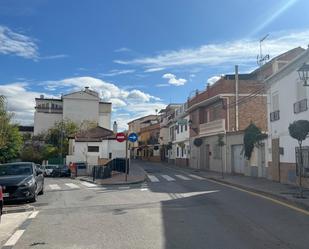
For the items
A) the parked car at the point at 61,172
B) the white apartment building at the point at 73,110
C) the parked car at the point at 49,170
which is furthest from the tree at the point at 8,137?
the white apartment building at the point at 73,110

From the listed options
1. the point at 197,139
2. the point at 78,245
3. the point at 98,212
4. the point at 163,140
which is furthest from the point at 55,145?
the point at 78,245

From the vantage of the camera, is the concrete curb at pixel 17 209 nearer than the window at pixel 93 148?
Yes

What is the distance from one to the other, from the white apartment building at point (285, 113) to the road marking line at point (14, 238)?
1428 centimetres

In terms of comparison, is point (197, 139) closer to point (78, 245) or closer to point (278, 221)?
point (278, 221)

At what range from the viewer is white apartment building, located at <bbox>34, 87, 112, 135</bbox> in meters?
78.9

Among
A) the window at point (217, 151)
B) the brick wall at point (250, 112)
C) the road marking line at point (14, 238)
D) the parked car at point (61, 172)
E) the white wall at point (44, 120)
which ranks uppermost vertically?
the white wall at point (44, 120)

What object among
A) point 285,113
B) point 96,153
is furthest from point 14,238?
point 96,153

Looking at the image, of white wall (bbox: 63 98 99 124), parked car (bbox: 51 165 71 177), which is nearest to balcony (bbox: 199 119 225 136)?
parked car (bbox: 51 165 71 177)

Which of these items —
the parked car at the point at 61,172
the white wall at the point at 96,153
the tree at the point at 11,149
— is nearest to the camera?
the parked car at the point at 61,172

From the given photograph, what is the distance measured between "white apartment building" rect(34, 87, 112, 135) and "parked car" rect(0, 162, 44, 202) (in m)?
59.6

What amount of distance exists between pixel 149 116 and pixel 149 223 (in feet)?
310

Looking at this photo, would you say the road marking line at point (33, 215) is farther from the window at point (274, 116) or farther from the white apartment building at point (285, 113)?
the window at point (274, 116)

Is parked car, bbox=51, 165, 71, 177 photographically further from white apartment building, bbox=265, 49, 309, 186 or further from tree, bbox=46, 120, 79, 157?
tree, bbox=46, 120, 79, 157

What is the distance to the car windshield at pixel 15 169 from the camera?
54.4 feet
